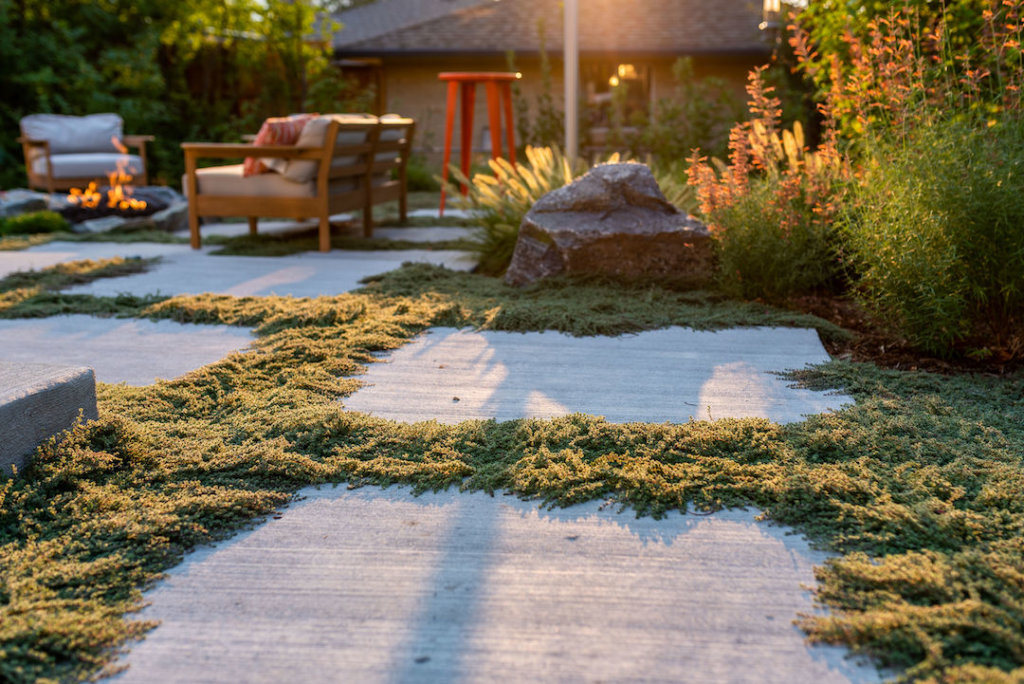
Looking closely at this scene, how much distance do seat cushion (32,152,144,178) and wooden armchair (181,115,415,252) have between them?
11.7 feet

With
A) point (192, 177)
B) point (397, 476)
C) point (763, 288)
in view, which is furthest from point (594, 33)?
point (397, 476)

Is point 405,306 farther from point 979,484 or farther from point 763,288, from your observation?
point 979,484

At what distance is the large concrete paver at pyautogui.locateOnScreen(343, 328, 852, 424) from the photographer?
2.62 m

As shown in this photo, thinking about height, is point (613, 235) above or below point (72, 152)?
below

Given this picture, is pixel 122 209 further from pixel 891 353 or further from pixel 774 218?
pixel 891 353

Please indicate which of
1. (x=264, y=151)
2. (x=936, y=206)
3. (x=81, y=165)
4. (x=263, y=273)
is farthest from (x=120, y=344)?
(x=81, y=165)

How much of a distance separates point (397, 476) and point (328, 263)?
3.66 m

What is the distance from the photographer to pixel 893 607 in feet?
4.88

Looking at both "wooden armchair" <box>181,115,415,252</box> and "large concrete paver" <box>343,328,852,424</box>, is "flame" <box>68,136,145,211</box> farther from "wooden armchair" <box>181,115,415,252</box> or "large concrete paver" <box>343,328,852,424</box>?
"large concrete paver" <box>343,328,852,424</box>

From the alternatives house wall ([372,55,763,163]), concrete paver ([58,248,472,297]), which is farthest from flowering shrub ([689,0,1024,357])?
house wall ([372,55,763,163])

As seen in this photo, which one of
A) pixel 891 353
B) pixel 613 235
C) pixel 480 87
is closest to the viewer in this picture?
pixel 891 353

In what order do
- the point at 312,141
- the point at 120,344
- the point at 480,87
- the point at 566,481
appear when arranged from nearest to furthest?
the point at 566,481
the point at 120,344
the point at 312,141
the point at 480,87

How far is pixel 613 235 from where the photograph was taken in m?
4.54

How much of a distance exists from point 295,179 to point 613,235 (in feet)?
8.59
